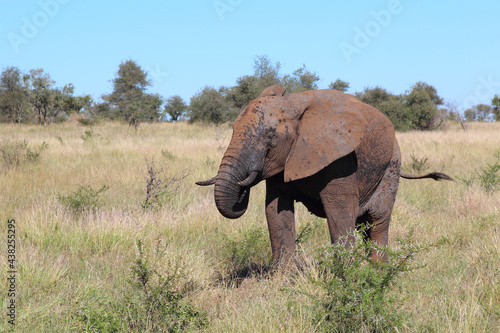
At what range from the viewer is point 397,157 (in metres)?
4.53

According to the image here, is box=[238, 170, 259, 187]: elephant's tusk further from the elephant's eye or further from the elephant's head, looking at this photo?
the elephant's eye

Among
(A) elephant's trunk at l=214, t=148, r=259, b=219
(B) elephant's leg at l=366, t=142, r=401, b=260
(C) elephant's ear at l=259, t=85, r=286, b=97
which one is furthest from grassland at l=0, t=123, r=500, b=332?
(C) elephant's ear at l=259, t=85, r=286, b=97

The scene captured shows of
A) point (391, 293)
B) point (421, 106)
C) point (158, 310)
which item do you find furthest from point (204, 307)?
point (421, 106)

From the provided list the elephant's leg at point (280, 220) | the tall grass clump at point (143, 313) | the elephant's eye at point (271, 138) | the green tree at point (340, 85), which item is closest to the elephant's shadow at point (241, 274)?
the elephant's leg at point (280, 220)

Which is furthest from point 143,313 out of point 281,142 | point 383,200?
point 383,200

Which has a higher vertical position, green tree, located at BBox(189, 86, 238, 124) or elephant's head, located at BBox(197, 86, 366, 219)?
green tree, located at BBox(189, 86, 238, 124)

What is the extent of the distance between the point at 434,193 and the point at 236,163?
6.03 m

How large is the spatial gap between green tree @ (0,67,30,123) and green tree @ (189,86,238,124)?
1271cm

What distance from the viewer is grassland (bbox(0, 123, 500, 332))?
3422 millimetres

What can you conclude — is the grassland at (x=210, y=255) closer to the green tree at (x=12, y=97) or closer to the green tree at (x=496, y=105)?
the green tree at (x=12, y=97)

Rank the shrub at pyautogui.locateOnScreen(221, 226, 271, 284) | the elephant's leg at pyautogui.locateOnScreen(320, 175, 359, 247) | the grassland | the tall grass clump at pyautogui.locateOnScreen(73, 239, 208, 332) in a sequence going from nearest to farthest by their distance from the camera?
the tall grass clump at pyautogui.locateOnScreen(73, 239, 208, 332) → the grassland → the elephant's leg at pyautogui.locateOnScreen(320, 175, 359, 247) → the shrub at pyautogui.locateOnScreen(221, 226, 271, 284)

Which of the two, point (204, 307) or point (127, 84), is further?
point (127, 84)

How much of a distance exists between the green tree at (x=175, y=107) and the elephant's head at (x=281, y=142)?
4938 cm

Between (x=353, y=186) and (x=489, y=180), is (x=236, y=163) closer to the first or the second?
(x=353, y=186)
